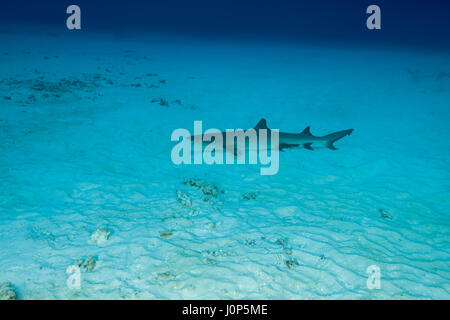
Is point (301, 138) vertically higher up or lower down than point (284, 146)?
higher up

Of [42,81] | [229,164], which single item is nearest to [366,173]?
[229,164]

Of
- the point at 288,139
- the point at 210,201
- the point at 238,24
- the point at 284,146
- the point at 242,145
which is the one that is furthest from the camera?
the point at 238,24

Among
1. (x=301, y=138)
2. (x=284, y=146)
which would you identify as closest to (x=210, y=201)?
(x=284, y=146)

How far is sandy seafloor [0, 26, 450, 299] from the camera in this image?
4.47 m

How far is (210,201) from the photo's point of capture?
6758 millimetres

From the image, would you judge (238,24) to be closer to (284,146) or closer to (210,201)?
(284,146)

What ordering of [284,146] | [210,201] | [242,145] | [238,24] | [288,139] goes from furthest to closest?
[238,24], [284,146], [288,139], [242,145], [210,201]

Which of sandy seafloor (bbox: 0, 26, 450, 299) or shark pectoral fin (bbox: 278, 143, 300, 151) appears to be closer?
sandy seafloor (bbox: 0, 26, 450, 299)

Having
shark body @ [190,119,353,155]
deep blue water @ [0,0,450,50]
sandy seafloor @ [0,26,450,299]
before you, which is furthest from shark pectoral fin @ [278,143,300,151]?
deep blue water @ [0,0,450,50]

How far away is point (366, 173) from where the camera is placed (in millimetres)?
8781

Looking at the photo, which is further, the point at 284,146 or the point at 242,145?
the point at 284,146

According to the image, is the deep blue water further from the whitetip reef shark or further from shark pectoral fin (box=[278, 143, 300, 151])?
shark pectoral fin (box=[278, 143, 300, 151])

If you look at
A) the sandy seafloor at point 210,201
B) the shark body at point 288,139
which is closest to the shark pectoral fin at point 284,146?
the shark body at point 288,139
